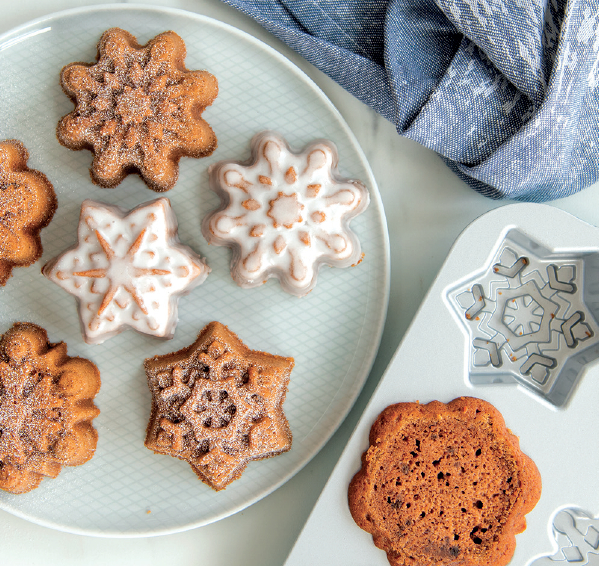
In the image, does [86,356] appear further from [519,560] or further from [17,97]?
[519,560]

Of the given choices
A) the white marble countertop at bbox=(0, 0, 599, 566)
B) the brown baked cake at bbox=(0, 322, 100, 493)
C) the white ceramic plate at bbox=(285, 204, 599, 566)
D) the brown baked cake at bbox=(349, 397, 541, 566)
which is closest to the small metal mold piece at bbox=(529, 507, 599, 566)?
the white ceramic plate at bbox=(285, 204, 599, 566)

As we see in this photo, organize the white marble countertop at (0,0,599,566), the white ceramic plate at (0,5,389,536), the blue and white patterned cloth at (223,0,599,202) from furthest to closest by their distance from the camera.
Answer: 1. the white marble countertop at (0,0,599,566)
2. the white ceramic plate at (0,5,389,536)
3. the blue and white patterned cloth at (223,0,599,202)

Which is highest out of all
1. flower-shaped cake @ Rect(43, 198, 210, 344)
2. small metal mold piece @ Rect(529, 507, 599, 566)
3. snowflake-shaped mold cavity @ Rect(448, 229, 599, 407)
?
snowflake-shaped mold cavity @ Rect(448, 229, 599, 407)

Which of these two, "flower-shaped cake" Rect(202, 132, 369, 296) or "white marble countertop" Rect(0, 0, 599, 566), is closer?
"flower-shaped cake" Rect(202, 132, 369, 296)

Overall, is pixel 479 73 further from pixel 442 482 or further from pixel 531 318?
pixel 442 482

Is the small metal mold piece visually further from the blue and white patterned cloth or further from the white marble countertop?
the blue and white patterned cloth

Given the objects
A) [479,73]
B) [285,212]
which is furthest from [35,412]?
[479,73]

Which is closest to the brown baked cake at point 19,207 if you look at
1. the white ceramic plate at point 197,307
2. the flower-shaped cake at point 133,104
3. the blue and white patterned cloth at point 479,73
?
the white ceramic plate at point 197,307

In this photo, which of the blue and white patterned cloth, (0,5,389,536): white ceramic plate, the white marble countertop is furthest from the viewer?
the white marble countertop
